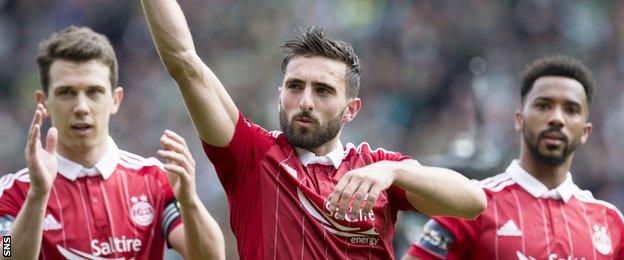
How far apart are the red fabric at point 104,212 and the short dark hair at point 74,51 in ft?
1.62

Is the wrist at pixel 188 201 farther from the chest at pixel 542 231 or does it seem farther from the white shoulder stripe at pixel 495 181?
the white shoulder stripe at pixel 495 181

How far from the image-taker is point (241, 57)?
14.2 meters

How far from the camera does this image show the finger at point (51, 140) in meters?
5.55

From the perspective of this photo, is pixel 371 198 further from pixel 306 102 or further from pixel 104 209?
pixel 104 209

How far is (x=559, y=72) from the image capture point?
22.7 ft

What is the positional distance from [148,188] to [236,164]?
106cm

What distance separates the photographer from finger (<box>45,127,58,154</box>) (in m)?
5.55

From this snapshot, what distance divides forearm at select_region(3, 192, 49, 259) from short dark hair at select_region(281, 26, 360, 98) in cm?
125

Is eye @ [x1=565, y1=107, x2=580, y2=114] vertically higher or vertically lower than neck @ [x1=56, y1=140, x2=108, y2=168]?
higher

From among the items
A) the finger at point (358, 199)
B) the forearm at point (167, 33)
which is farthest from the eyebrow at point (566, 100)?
the forearm at point (167, 33)

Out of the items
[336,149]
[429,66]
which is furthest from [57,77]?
[429,66]

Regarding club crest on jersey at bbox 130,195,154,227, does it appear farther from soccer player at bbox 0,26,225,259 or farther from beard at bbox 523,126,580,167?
beard at bbox 523,126,580,167

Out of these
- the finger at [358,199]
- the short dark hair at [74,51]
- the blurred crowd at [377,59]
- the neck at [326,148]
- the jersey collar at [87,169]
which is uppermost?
the blurred crowd at [377,59]

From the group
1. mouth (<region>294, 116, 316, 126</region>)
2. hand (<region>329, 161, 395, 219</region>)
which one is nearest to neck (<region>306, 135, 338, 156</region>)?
mouth (<region>294, 116, 316, 126</region>)
